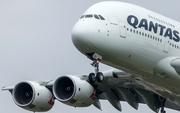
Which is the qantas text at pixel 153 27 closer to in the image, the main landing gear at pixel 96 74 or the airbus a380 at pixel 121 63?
the airbus a380 at pixel 121 63

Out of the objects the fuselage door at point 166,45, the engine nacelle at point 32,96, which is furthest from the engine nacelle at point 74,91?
the fuselage door at point 166,45

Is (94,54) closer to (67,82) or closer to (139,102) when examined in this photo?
(67,82)

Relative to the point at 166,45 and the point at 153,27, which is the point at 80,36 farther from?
the point at 166,45

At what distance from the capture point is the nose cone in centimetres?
1819

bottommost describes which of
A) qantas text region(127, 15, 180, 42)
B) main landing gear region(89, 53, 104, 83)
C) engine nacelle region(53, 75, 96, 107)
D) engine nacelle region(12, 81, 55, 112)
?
engine nacelle region(12, 81, 55, 112)

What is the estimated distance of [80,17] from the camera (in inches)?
769

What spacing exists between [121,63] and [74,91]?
14.4 feet

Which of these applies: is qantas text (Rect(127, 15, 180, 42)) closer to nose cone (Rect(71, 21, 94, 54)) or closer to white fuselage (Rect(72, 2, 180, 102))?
white fuselage (Rect(72, 2, 180, 102))

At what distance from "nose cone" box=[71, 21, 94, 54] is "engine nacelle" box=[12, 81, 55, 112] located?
7.26 meters

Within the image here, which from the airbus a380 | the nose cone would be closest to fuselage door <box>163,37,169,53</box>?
the airbus a380

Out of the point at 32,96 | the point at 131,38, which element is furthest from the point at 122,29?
the point at 32,96

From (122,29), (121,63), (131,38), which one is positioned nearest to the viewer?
(122,29)

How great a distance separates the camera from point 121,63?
65.0 feet

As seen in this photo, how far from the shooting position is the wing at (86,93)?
76.4 feet
